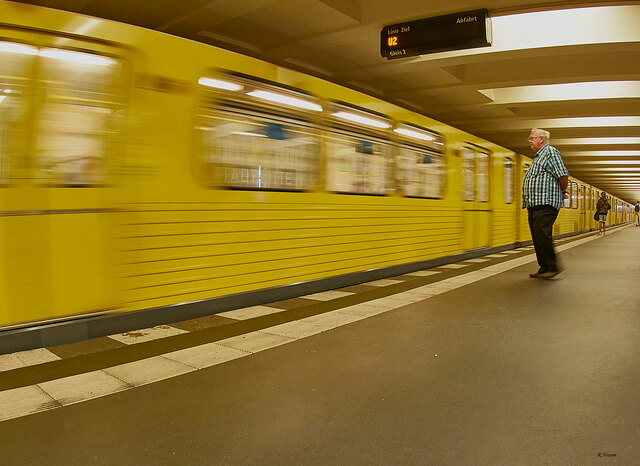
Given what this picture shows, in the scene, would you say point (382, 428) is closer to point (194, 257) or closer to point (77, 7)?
point (194, 257)

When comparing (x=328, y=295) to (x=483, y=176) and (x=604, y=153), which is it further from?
(x=604, y=153)

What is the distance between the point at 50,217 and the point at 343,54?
5509 millimetres

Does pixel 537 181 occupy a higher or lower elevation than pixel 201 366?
higher

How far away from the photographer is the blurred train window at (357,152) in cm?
609

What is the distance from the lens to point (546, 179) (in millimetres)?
6617

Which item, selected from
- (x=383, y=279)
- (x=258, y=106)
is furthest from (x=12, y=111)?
(x=383, y=279)

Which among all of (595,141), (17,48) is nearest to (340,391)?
(17,48)

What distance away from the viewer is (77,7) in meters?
5.83

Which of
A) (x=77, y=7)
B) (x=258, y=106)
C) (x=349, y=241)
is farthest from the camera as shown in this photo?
(x=349, y=241)

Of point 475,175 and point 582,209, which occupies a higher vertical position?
point 475,175

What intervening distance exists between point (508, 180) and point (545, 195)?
6.26 metres

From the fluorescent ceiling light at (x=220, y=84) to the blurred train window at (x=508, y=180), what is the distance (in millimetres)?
9326

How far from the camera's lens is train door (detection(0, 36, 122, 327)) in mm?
3418

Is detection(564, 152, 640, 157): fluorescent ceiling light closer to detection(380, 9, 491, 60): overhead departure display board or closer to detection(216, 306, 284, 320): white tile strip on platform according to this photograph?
detection(380, 9, 491, 60): overhead departure display board
